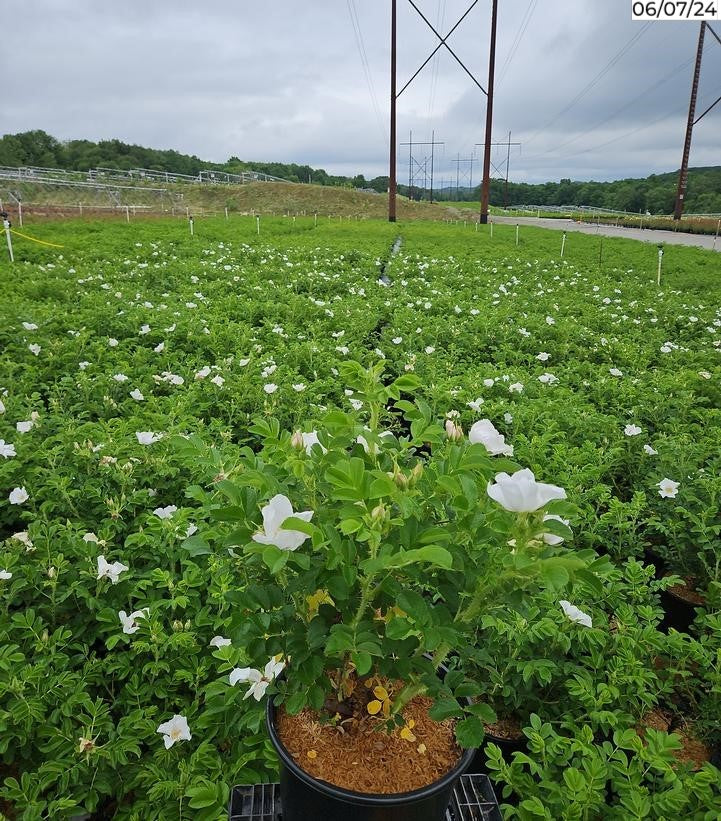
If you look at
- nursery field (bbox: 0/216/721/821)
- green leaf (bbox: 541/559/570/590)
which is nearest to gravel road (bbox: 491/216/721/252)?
nursery field (bbox: 0/216/721/821)

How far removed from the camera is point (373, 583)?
3.82ft

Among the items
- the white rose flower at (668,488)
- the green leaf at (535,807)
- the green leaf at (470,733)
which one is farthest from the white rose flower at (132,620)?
the white rose flower at (668,488)

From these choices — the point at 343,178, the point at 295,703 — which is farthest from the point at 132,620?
the point at 343,178

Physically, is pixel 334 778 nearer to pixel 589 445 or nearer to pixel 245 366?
pixel 589 445

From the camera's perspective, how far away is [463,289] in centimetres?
877

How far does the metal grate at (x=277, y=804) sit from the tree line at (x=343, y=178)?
179 ft

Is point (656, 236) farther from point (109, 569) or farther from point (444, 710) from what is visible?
point (444, 710)

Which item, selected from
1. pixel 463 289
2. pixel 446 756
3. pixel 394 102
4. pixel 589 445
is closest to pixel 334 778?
pixel 446 756

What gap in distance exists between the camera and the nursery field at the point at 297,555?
126cm

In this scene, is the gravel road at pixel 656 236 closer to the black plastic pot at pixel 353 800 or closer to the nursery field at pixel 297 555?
the nursery field at pixel 297 555

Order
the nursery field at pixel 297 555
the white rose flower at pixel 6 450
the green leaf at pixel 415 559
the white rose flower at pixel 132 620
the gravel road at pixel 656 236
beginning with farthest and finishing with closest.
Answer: the gravel road at pixel 656 236 < the white rose flower at pixel 6 450 < the white rose flower at pixel 132 620 < the nursery field at pixel 297 555 < the green leaf at pixel 415 559

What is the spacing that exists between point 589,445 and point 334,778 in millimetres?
2566

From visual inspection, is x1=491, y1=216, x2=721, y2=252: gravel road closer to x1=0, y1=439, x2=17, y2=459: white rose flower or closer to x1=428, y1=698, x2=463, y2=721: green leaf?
x1=0, y1=439, x2=17, y2=459: white rose flower

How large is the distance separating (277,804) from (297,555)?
3.32 feet
